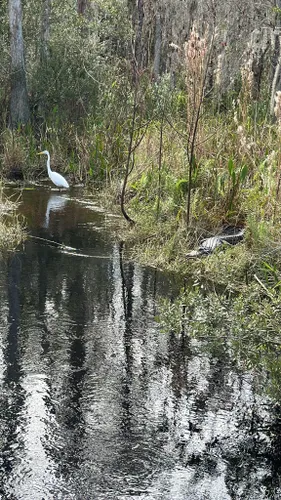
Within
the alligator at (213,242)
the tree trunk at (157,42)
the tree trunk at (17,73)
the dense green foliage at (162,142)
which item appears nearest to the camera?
the dense green foliage at (162,142)

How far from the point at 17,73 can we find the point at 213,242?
24.0 ft

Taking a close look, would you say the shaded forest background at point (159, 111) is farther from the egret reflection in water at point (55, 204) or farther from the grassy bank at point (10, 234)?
the grassy bank at point (10, 234)

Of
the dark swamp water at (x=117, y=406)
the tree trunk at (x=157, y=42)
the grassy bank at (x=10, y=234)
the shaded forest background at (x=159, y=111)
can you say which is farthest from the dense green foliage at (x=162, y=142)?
the tree trunk at (x=157, y=42)

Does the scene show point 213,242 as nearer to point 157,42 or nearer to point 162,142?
point 162,142

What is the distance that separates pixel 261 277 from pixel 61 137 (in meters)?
7.08

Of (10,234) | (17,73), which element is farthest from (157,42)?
(10,234)

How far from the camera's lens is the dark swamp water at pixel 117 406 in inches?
151

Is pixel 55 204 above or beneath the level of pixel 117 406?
beneath

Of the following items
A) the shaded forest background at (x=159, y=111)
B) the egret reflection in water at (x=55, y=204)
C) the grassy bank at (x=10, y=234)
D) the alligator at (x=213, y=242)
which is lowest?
the egret reflection in water at (x=55, y=204)

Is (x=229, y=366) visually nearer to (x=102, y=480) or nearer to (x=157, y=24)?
(x=102, y=480)

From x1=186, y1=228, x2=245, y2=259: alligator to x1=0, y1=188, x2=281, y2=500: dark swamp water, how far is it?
2.20ft

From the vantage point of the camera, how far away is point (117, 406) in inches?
182

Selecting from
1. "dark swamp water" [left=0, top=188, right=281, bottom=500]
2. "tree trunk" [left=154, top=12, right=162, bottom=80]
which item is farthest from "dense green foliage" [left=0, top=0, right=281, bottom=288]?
"tree trunk" [left=154, top=12, right=162, bottom=80]

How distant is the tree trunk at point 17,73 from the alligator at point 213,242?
6.82 meters
